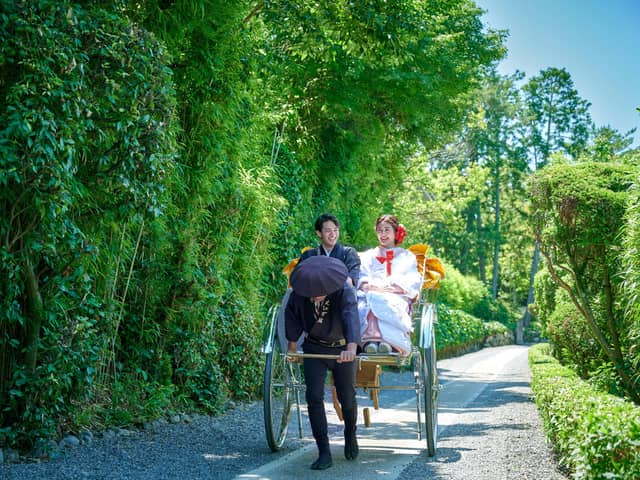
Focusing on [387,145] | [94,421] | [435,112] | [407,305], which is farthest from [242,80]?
[387,145]

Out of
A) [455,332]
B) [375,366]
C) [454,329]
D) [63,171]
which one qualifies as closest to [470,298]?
[455,332]

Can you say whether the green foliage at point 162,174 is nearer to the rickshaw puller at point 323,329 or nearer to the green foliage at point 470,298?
the rickshaw puller at point 323,329

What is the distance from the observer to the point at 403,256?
22.0ft

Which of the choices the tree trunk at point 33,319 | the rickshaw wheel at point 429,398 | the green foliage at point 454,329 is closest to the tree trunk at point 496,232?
the green foliage at point 454,329

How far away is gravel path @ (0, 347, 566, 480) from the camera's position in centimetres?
528

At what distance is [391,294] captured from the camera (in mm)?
6336

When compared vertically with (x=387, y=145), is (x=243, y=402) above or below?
below

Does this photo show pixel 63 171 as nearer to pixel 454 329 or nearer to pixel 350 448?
pixel 350 448

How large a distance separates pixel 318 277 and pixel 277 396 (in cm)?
183

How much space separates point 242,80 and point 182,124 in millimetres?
904

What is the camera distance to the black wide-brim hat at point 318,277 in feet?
18.2

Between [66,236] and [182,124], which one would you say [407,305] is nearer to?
[66,236]

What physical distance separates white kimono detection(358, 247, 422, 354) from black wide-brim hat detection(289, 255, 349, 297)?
2.07 feet

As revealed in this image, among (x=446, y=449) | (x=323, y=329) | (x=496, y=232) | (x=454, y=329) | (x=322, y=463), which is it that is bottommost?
(x=446, y=449)
